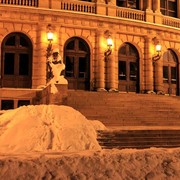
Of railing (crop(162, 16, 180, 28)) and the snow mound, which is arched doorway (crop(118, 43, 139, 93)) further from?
the snow mound

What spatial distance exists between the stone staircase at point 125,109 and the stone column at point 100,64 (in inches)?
131

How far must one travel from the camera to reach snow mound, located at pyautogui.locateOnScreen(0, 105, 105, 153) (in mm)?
11091

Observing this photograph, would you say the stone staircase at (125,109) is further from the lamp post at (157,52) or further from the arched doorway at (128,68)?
the lamp post at (157,52)

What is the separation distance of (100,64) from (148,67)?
3700mm

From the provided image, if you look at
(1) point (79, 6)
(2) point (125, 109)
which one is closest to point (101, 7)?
(1) point (79, 6)

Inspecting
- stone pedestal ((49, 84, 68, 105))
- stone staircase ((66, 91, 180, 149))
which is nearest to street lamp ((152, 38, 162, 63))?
stone staircase ((66, 91, 180, 149))

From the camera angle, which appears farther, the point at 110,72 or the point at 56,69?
the point at 110,72

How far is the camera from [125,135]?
1283 centimetres

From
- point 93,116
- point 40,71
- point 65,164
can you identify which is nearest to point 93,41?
point 40,71

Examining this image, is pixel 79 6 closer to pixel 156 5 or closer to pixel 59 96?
pixel 156 5

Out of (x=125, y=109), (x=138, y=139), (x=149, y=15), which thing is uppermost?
(x=149, y=15)

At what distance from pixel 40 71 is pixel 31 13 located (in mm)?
3678

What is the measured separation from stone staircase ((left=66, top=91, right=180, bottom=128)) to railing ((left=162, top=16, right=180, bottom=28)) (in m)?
8.11

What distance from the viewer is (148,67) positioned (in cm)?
2555
